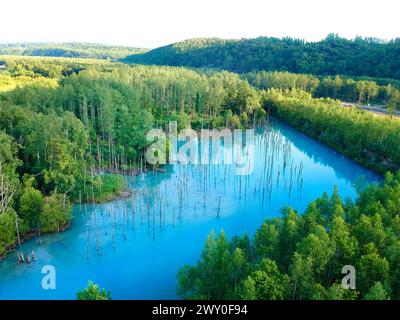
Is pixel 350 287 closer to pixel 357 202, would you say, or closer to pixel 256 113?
pixel 357 202

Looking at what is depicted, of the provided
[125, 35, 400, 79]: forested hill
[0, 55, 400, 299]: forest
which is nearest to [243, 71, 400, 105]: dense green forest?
[0, 55, 400, 299]: forest

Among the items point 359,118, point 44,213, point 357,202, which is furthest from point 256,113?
point 44,213

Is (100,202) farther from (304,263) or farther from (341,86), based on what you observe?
(341,86)

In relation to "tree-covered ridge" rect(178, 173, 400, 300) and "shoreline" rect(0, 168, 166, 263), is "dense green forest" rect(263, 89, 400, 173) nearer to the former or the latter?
"tree-covered ridge" rect(178, 173, 400, 300)

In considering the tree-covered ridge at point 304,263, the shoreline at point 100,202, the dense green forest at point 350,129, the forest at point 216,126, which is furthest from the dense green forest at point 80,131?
the tree-covered ridge at point 304,263

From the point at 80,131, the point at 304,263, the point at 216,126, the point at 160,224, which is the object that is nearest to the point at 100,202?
the point at 160,224
